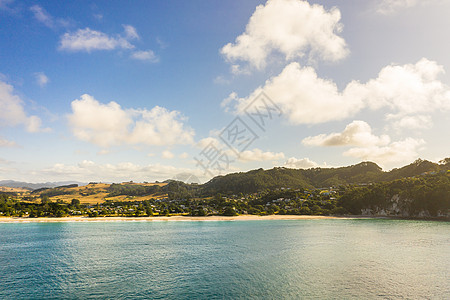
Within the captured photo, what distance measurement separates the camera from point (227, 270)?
39062 millimetres

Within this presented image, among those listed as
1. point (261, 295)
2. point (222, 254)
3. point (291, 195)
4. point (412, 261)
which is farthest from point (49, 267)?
point (291, 195)

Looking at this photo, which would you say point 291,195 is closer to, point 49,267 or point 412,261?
point 412,261

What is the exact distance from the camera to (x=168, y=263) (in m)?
43.8

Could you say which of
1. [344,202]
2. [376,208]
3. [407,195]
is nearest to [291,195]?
[344,202]

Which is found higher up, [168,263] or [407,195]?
[407,195]

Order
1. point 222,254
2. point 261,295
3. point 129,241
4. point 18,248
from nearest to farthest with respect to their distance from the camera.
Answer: point 261,295 → point 222,254 → point 18,248 → point 129,241

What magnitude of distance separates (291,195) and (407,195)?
3111 inches

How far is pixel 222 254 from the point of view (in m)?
50.7

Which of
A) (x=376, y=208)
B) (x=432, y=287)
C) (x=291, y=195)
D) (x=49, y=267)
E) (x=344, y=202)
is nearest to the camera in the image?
(x=432, y=287)

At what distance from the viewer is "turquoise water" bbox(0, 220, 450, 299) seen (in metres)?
29.9

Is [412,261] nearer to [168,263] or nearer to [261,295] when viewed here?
[261,295]

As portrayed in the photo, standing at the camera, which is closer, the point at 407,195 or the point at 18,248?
the point at 18,248

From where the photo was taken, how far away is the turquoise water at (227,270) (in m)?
29.9

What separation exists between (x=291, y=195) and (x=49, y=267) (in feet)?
586
